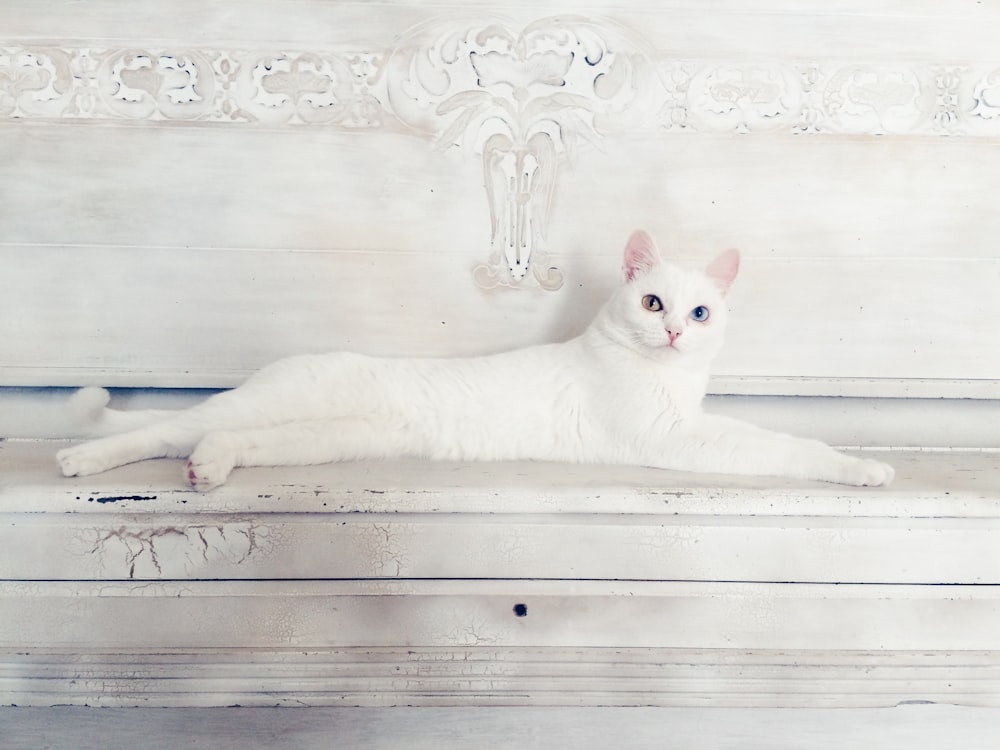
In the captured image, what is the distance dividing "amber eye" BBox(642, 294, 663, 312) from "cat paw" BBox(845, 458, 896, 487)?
394mm

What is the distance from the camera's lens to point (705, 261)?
1428mm

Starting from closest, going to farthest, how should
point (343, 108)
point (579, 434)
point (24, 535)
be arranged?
point (24, 535), point (579, 434), point (343, 108)

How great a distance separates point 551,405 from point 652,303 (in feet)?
0.81

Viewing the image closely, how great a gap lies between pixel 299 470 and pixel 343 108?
27.6 inches

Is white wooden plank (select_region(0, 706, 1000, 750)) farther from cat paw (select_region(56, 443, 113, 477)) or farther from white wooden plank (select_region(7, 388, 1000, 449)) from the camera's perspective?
white wooden plank (select_region(7, 388, 1000, 449))

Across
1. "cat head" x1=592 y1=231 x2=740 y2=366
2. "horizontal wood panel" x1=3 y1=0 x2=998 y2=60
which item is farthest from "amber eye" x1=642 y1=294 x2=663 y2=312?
"horizontal wood panel" x1=3 y1=0 x2=998 y2=60

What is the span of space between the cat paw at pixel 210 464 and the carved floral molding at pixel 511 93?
60 cm

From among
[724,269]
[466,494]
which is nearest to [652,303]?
[724,269]

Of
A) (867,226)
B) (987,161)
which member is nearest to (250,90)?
(867,226)

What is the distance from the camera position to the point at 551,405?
1.26 m

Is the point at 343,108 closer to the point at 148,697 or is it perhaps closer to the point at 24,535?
the point at 24,535

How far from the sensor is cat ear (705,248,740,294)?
124 centimetres

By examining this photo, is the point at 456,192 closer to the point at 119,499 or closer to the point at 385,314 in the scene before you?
the point at 385,314

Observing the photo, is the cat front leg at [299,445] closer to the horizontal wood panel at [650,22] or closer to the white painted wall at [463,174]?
the white painted wall at [463,174]
